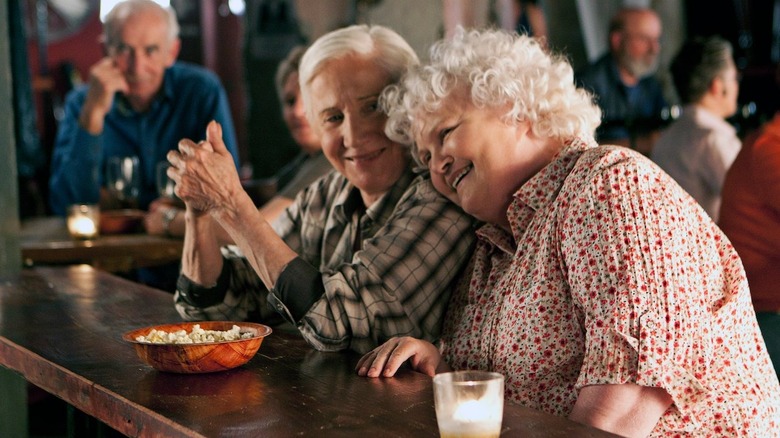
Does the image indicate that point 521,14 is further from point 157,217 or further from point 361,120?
point 361,120

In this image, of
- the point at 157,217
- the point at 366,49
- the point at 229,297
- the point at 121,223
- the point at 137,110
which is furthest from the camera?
the point at 137,110

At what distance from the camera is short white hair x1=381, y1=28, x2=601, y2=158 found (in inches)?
69.0

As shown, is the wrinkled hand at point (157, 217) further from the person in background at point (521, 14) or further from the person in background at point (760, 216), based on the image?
the person in background at point (521, 14)

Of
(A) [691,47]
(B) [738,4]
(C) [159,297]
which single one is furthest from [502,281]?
(B) [738,4]

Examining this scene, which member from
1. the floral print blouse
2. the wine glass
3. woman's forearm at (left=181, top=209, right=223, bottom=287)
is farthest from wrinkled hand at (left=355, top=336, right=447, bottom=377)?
the wine glass

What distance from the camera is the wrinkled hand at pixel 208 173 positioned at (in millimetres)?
1870

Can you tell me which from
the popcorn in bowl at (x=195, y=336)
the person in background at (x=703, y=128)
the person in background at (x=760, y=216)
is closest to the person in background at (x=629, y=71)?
the person in background at (x=703, y=128)

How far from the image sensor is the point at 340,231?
226 cm

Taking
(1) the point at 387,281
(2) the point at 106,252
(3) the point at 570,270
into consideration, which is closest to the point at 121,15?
(2) the point at 106,252

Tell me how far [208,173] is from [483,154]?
1.87 ft

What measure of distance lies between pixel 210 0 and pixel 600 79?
5.31m

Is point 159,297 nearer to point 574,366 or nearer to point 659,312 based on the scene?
point 574,366

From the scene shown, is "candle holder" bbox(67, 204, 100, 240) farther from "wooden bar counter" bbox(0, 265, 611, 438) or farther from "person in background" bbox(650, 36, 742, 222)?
"person in background" bbox(650, 36, 742, 222)

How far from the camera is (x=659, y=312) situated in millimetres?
1388
